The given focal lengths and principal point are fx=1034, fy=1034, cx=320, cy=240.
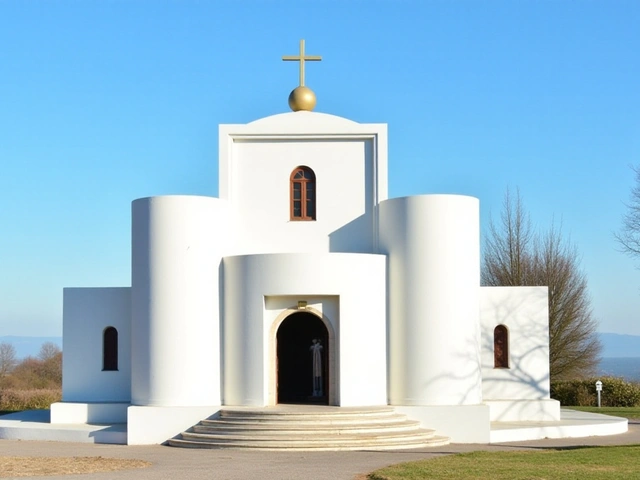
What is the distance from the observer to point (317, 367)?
84.2ft

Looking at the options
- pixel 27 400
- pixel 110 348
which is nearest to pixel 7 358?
pixel 27 400

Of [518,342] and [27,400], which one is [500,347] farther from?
[27,400]

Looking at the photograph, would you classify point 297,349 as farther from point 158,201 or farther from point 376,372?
point 158,201

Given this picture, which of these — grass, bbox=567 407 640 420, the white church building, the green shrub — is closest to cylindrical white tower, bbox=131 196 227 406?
the white church building

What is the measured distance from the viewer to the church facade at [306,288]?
23.2 m

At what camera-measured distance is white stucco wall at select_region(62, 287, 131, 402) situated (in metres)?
26.1

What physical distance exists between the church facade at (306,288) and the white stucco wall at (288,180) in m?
0.03

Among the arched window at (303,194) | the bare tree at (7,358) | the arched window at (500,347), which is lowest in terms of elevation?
the bare tree at (7,358)

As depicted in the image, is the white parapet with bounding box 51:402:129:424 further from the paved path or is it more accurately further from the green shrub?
the green shrub

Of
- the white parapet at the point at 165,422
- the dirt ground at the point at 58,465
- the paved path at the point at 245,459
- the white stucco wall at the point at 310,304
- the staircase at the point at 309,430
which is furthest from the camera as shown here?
the white stucco wall at the point at 310,304

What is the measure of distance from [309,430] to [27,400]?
16439 millimetres

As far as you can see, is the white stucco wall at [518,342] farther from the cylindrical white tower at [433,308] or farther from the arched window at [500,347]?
the cylindrical white tower at [433,308]

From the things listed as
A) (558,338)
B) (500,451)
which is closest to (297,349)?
(500,451)

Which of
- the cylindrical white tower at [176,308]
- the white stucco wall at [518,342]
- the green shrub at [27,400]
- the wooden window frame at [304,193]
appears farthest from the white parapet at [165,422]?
the green shrub at [27,400]
